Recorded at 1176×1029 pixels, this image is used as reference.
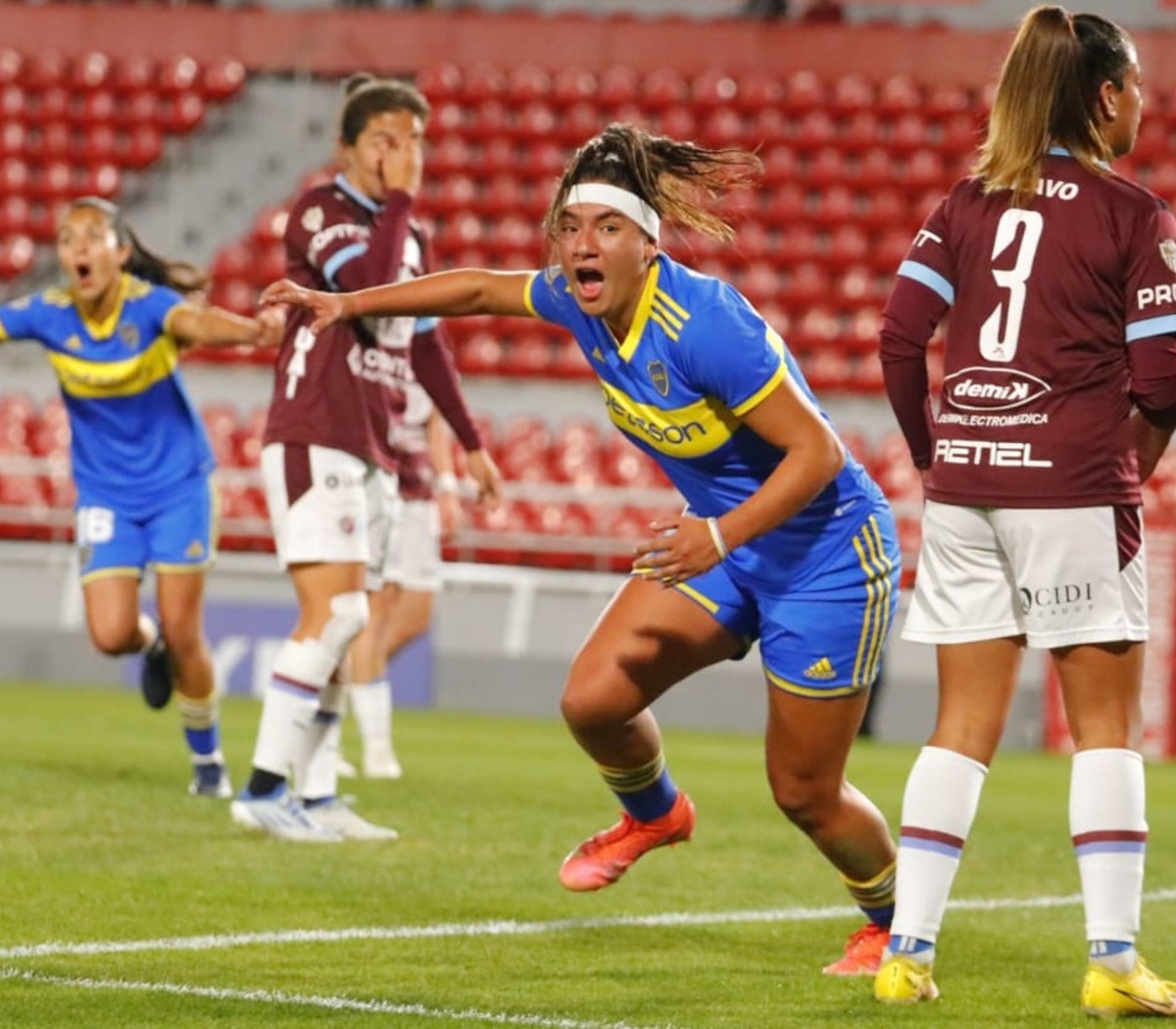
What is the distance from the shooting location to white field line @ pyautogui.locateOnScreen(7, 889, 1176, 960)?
5711 mm

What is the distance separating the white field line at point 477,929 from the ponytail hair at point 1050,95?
2.40 m

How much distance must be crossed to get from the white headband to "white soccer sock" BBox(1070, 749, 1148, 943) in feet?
5.14

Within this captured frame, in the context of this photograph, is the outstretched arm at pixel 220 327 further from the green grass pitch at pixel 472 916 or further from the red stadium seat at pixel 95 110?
the red stadium seat at pixel 95 110

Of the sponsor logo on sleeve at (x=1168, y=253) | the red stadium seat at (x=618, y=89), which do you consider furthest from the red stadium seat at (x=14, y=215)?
the sponsor logo on sleeve at (x=1168, y=253)

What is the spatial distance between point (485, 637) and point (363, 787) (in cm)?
581

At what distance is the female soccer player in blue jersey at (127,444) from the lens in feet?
29.9

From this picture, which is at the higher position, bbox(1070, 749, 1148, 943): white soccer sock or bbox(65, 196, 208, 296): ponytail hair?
bbox(65, 196, 208, 296): ponytail hair

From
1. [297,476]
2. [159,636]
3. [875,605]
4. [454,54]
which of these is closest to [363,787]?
[159,636]

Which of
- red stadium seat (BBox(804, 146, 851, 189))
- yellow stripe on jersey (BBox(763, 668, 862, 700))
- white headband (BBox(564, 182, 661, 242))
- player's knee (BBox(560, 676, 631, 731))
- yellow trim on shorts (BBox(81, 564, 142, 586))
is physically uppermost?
red stadium seat (BBox(804, 146, 851, 189))

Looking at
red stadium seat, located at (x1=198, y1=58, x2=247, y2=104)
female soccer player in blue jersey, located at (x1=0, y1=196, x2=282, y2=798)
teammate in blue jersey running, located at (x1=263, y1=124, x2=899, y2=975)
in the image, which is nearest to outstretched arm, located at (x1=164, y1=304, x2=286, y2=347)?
female soccer player in blue jersey, located at (x1=0, y1=196, x2=282, y2=798)

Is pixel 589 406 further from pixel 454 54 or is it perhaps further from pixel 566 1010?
pixel 566 1010

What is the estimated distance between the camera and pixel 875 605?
5.60 meters

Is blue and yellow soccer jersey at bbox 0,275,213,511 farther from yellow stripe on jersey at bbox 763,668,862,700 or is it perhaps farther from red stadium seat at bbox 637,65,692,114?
red stadium seat at bbox 637,65,692,114

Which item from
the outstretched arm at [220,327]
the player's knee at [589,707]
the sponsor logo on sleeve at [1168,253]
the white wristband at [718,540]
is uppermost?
the sponsor logo on sleeve at [1168,253]
